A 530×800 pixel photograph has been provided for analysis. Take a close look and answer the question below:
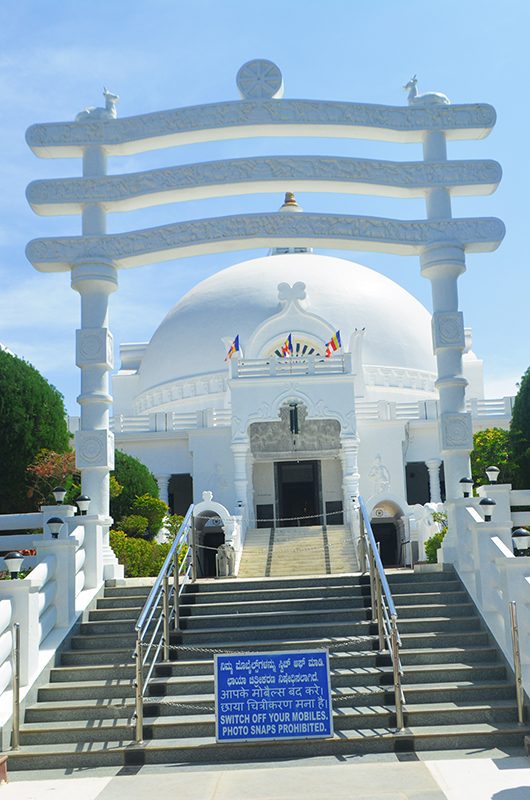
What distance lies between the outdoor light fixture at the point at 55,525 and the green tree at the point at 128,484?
11.8 metres

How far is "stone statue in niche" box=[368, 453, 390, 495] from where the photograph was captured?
100 feet

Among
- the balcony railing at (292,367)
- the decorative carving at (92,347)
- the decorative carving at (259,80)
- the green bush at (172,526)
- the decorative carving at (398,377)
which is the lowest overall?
the green bush at (172,526)

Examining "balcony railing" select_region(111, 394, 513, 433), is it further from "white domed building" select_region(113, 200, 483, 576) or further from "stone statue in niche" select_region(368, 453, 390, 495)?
"stone statue in niche" select_region(368, 453, 390, 495)

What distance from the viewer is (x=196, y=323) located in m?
38.7

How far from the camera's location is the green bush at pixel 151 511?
71.9 ft

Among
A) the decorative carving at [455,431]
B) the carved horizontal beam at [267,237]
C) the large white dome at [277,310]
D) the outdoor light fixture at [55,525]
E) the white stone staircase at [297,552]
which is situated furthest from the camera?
the large white dome at [277,310]

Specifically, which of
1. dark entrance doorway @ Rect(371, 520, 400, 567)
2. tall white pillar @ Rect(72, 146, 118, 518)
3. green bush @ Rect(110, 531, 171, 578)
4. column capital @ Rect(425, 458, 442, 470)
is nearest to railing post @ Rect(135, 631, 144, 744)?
tall white pillar @ Rect(72, 146, 118, 518)

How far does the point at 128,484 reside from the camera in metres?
23.1

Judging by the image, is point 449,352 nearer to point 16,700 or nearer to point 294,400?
point 16,700

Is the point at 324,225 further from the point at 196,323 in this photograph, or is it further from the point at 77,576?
the point at 196,323

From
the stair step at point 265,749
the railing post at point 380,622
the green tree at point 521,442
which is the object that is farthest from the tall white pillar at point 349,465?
the stair step at point 265,749

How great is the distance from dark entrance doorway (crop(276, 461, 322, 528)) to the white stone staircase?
5.18 m

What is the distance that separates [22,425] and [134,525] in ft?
23.4

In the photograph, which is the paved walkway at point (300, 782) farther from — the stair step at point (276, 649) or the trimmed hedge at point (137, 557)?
the trimmed hedge at point (137, 557)
